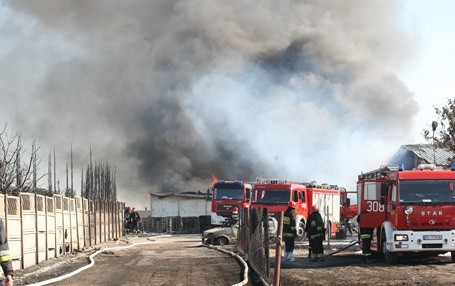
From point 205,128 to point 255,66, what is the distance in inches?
406

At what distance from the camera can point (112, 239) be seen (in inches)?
1661

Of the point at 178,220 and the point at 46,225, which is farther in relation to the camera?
the point at 178,220

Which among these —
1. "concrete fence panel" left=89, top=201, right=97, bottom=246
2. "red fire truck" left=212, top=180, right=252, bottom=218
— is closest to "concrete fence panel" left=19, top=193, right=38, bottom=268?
"concrete fence panel" left=89, top=201, right=97, bottom=246

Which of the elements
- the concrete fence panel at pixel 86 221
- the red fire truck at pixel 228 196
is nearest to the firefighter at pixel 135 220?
the red fire truck at pixel 228 196

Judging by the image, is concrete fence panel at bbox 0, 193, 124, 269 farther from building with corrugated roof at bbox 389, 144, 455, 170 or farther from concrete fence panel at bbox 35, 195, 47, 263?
building with corrugated roof at bbox 389, 144, 455, 170

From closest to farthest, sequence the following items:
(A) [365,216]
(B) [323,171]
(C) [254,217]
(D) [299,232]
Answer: (C) [254,217] < (A) [365,216] < (D) [299,232] < (B) [323,171]

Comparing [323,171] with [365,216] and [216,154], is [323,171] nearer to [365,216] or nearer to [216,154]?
[216,154]

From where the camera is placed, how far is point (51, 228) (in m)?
24.7

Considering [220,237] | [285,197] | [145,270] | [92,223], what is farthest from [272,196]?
[145,270]

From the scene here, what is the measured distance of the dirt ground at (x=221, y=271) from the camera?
54.6 feet

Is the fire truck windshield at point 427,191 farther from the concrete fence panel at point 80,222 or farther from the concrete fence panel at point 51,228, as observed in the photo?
the concrete fence panel at point 80,222

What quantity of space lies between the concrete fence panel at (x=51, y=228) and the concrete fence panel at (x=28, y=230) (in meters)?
1.89

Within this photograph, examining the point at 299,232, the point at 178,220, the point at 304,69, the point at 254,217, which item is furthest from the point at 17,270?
A: the point at 304,69

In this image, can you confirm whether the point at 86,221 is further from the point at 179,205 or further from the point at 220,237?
the point at 179,205
